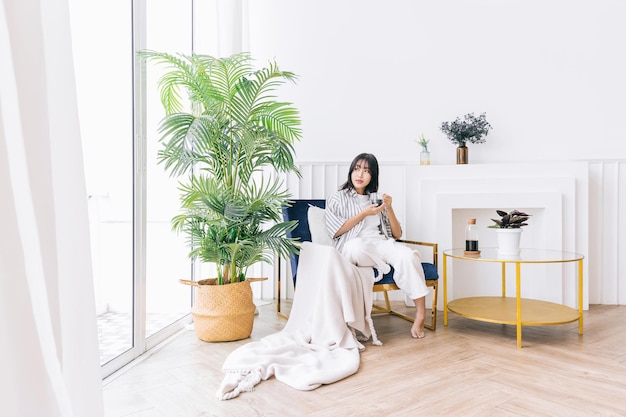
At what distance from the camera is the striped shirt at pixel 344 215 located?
9.33 feet

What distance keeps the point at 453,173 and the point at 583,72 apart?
1.37 m

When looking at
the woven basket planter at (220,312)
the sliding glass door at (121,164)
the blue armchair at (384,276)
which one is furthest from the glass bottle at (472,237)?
the sliding glass door at (121,164)

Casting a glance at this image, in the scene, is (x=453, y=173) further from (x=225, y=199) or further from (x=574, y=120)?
(x=225, y=199)

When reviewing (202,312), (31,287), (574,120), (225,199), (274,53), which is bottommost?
(202,312)

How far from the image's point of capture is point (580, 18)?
341 cm

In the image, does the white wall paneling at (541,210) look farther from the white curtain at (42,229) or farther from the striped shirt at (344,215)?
the white curtain at (42,229)

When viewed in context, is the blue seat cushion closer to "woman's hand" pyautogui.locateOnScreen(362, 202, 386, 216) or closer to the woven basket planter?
"woman's hand" pyautogui.locateOnScreen(362, 202, 386, 216)

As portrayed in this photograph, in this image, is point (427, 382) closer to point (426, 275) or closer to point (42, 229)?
point (426, 275)

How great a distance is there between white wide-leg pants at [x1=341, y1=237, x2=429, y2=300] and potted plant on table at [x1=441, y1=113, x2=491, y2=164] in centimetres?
118

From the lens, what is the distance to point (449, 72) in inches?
141

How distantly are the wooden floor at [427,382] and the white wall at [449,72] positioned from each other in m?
1.66

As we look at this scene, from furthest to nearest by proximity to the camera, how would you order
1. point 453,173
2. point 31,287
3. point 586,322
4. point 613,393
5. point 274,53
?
point 274,53
point 453,173
point 586,322
point 613,393
point 31,287

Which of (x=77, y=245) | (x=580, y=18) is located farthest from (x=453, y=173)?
(x=77, y=245)

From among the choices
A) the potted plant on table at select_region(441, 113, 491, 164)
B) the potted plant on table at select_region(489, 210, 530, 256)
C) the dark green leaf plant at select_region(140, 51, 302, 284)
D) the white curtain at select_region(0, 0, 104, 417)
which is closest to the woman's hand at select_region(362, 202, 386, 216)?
the dark green leaf plant at select_region(140, 51, 302, 284)
